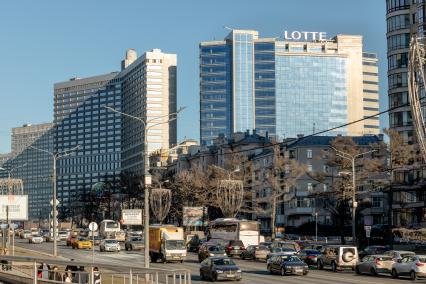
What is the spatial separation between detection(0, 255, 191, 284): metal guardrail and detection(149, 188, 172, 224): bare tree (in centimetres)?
8707

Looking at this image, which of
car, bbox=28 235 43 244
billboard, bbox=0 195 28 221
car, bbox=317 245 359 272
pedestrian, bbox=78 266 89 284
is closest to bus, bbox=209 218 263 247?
billboard, bbox=0 195 28 221

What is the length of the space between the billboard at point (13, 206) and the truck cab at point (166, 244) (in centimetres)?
1454

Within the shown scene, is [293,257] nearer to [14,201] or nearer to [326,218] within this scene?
[14,201]

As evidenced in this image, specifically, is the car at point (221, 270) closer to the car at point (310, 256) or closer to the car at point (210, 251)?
the car at point (310, 256)

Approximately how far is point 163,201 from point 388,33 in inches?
1810

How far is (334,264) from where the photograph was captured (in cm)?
5391

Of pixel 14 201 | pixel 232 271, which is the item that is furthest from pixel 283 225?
pixel 232 271

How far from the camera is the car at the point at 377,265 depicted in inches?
1902

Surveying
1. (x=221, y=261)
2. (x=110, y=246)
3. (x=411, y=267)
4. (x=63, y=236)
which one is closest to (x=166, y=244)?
(x=221, y=261)

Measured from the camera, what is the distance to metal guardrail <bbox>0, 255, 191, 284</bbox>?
75.6 feet

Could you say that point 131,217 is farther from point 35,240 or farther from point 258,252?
point 35,240

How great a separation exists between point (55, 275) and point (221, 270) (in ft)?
44.2

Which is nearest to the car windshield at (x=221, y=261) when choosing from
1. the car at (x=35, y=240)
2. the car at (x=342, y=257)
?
the car at (x=342, y=257)

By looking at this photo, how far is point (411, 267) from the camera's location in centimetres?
4541
